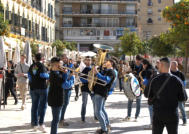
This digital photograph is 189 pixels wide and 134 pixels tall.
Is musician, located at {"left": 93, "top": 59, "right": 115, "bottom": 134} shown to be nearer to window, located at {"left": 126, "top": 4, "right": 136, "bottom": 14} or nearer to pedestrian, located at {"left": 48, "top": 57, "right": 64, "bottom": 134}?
pedestrian, located at {"left": 48, "top": 57, "right": 64, "bottom": 134}

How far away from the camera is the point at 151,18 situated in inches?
3194

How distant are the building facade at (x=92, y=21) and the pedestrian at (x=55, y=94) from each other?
62180mm

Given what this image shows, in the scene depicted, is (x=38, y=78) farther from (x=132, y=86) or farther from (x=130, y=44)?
(x=130, y=44)

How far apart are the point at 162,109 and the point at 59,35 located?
6576 centimetres

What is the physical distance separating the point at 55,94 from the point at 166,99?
2.42 metres

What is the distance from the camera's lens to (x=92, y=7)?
7094cm

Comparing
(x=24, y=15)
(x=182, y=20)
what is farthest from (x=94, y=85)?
(x=24, y=15)

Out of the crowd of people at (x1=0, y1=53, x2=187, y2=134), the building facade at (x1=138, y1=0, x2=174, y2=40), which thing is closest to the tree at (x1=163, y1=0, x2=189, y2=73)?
the crowd of people at (x1=0, y1=53, x2=187, y2=134)

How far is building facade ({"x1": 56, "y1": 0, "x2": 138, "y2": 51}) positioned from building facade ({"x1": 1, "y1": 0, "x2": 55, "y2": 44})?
787 inches

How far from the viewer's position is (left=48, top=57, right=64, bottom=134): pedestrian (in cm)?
724

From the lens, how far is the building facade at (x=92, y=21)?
6988 centimetres

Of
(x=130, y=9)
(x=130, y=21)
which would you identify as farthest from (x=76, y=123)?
(x=130, y=9)

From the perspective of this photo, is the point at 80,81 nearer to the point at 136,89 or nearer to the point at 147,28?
the point at 136,89

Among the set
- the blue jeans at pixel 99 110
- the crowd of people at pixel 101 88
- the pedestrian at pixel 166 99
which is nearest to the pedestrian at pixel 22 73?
the crowd of people at pixel 101 88
